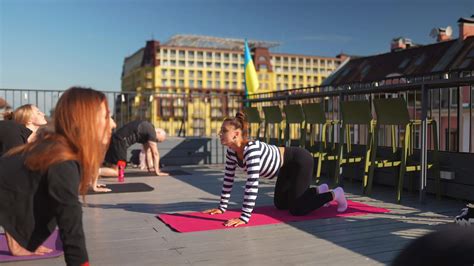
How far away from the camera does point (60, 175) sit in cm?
172

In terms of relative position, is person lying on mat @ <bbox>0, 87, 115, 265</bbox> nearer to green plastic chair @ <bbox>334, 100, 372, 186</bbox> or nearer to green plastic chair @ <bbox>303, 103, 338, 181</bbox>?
green plastic chair @ <bbox>334, 100, 372, 186</bbox>

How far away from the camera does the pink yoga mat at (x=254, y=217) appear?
12.7ft

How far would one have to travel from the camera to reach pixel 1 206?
6.16 feet

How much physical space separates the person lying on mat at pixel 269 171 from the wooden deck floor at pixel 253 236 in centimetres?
24

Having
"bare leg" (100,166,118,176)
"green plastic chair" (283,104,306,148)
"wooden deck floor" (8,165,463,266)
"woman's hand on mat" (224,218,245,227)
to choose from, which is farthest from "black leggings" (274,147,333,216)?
"bare leg" (100,166,118,176)

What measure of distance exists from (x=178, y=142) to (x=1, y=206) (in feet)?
25.7

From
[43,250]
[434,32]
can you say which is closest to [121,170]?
[43,250]

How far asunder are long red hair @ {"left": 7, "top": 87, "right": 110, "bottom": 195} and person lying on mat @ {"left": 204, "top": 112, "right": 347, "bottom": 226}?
2.13 meters

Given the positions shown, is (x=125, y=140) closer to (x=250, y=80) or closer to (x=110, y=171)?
(x=110, y=171)

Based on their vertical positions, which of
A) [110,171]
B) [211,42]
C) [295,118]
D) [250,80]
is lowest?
[110,171]

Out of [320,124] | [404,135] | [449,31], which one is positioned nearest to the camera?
Answer: [404,135]

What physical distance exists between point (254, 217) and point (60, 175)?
2.67m

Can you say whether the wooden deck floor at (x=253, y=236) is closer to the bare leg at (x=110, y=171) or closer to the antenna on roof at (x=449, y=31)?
the bare leg at (x=110, y=171)

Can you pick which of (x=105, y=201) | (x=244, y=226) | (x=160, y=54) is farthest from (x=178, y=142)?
(x=160, y=54)
